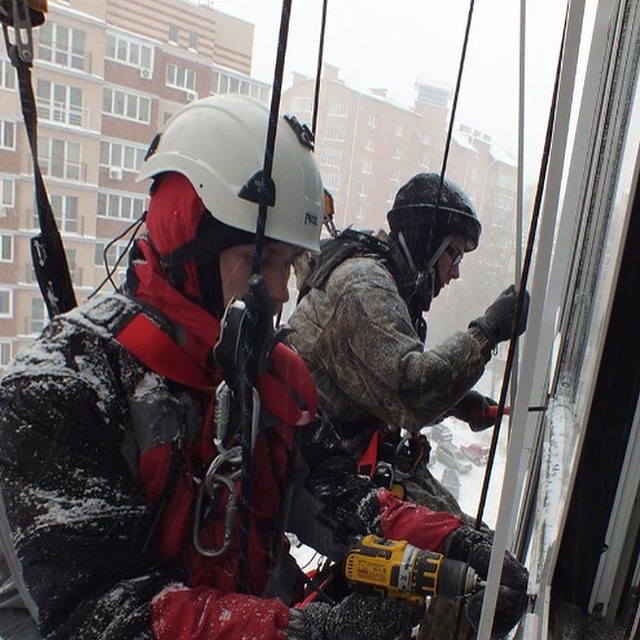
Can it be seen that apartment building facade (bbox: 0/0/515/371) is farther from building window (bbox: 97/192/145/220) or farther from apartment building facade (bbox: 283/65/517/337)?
apartment building facade (bbox: 283/65/517/337)

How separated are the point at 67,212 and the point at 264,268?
6.73 meters

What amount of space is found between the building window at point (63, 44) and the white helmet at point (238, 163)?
670 cm

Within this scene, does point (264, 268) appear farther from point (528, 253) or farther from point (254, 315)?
point (528, 253)

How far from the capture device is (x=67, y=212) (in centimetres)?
724

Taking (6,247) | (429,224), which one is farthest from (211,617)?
(6,247)

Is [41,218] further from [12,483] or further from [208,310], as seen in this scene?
[12,483]

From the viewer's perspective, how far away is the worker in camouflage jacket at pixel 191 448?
3.09 feet

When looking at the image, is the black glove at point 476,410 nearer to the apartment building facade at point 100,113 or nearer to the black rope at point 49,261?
the black rope at point 49,261

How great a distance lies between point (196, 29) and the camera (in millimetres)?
8906

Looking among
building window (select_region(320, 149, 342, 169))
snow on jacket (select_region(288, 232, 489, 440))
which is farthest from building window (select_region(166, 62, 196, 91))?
snow on jacket (select_region(288, 232, 489, 440))

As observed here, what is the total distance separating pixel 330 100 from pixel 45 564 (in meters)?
10.6

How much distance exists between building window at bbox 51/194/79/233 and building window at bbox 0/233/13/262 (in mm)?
775

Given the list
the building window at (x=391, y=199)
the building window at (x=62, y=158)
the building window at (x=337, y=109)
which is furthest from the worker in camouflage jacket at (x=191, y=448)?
the building window at (x=337, y=109)

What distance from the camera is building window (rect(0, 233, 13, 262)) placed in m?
7.85
